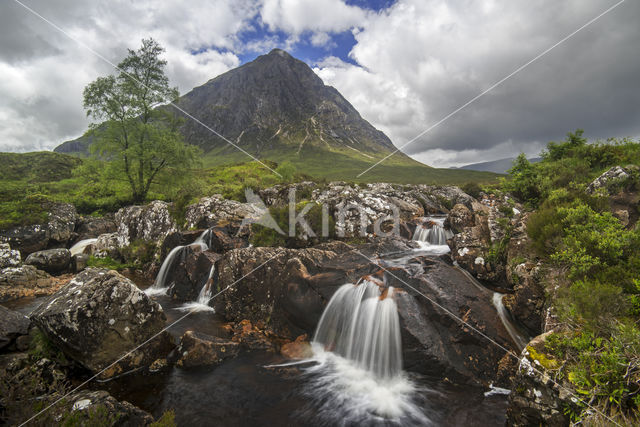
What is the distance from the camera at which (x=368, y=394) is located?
8.29m

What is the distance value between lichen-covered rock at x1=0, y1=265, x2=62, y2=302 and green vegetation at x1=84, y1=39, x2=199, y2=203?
471 inches

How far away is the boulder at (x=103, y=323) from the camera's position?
8.16 m

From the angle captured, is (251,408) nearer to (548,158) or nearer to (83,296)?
(83,296)

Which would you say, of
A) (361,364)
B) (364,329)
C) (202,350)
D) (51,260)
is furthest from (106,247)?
(361,364)

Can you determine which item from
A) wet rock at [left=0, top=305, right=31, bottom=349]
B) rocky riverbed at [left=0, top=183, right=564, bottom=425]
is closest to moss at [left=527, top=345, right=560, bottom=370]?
rocky riverbed at [left=0, top=183, right=564, bottom=425]

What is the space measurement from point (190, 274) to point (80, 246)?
15.0 m

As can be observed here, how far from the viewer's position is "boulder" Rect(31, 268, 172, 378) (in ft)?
26.8

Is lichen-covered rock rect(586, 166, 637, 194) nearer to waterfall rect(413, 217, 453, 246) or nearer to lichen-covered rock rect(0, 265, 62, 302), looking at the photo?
waterfall rect(413, 217, 453, 246)

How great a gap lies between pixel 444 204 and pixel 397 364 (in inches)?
1110

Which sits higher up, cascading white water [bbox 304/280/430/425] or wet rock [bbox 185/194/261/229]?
wet rock [bbox 185/194/261/229]

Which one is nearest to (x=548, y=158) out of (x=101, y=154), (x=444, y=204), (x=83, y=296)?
(x=444, y=204)

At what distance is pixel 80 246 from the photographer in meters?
22.7

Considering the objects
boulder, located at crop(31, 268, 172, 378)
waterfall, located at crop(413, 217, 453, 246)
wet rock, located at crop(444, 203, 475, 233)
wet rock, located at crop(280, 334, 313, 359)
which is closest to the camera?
boulder, located at crop(31, 268, 172, 378)

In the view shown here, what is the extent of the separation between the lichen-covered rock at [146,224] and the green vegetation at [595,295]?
2479 cm
